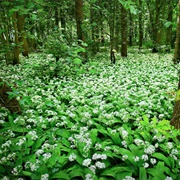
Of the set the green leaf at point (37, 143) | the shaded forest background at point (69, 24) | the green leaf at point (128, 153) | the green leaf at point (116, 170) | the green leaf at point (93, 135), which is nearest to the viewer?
the shaded forest background at point (69, 24)

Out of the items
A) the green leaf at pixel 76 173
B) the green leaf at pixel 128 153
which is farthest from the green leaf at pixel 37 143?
the green leaf at pixel 128 153

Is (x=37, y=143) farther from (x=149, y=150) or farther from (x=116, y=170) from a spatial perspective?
(x=149, y=150)

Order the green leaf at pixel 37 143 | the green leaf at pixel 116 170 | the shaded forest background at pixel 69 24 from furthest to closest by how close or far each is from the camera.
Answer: the green leaf at pixel 37 143 → the green leaf at pixel 116 170 → the shaded forest background at pixel 69 24

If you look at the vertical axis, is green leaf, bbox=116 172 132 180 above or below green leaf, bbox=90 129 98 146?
below

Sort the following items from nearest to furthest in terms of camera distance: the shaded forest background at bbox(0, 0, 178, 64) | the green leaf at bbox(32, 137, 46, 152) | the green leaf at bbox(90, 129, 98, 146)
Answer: the shaded forest background at bbox(0, 0, 178, 64), the green leaf at bbox(32, 137, 46, 152), the green leaf at bbox(90, 129, 98, 146)

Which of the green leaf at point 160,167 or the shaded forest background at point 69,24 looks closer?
the shaded forest background at point 69,24

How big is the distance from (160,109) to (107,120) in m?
1.52

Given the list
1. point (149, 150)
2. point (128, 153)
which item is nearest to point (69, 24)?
point (128, 153)

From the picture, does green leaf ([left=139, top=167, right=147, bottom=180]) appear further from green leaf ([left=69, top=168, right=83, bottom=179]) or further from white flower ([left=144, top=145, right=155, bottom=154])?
green leaf ([left=69, top=168, right=83, bottom=179])

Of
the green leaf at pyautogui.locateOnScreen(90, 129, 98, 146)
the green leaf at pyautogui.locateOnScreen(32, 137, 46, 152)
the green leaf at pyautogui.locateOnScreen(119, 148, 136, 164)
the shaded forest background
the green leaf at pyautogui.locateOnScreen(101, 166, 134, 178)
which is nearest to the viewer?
the shaded forest background

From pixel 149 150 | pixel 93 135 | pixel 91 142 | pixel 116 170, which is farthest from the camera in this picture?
pixel 93 135

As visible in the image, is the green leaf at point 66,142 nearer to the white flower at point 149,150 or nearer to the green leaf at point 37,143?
the green leaf at point 37,143

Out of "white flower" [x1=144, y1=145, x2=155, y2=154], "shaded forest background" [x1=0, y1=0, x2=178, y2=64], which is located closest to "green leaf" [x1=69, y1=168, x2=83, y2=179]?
"white flower" [x1=144, y1=145, x2=155, y2=154]

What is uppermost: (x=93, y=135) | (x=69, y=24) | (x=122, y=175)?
(x=69, y=24)
